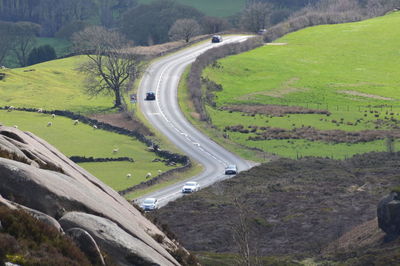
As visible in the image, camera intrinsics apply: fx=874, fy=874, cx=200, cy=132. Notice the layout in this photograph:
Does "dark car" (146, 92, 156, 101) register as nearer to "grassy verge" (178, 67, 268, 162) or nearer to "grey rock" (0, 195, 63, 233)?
"grassy verge" (178, 67, 268, 162)

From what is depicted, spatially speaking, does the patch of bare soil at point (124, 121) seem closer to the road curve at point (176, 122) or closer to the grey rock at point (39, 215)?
the road curve at point (176, 122)

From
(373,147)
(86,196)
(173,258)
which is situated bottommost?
(373,147)

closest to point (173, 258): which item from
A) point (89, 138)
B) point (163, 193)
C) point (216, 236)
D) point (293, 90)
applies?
point (216, 236)

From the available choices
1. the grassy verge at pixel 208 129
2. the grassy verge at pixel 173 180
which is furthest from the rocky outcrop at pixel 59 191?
the grassy verge at pixel 208 129

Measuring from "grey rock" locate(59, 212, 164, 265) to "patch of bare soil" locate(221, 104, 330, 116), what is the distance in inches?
4054

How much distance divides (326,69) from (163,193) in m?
86.5

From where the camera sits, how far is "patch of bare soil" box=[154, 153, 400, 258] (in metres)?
55.4

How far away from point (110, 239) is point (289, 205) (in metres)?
47.1

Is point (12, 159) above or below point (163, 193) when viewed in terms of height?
above

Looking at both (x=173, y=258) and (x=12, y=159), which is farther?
(x=173, y=258)

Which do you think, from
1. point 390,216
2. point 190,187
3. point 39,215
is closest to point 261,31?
point 190,187

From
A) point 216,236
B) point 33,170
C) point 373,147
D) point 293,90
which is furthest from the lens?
point 293,90

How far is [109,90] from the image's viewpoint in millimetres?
129875

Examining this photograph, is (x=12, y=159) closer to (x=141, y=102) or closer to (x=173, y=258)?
(x=173, y=258)
